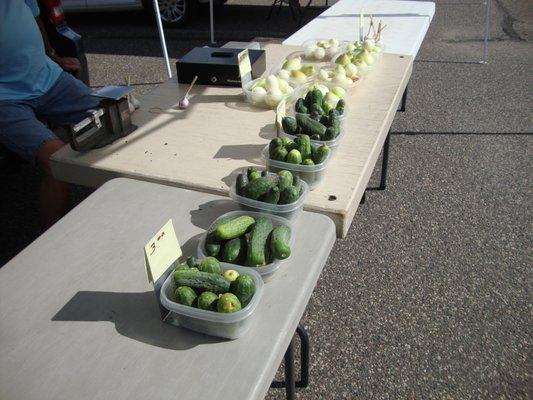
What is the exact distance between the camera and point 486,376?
194 centimetres

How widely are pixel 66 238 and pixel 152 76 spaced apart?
162 inches

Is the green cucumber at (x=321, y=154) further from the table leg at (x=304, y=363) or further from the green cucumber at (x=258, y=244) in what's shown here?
the table leg at (x=304, y=363)

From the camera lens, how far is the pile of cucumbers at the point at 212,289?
981 mm

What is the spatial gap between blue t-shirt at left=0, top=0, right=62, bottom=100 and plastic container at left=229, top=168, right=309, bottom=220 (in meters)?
1.56

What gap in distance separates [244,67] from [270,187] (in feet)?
3.19

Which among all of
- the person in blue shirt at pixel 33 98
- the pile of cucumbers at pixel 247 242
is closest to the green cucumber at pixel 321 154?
the pile of cucumbers at pixel 247 242

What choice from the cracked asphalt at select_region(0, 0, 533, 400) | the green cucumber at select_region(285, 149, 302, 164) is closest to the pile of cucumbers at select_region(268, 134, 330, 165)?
the green cucumber at select_region(285, 149, 302, 164)

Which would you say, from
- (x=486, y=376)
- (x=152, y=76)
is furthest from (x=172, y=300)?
(x=152, y=76)

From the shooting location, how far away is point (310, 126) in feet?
5.46

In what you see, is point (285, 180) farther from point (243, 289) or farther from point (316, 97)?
point (316, 97)

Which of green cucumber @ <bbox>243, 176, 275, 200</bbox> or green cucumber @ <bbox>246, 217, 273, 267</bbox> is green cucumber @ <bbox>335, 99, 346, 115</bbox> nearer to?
green cucumber @ <bbox>243, 176, 275, 200</bbox>

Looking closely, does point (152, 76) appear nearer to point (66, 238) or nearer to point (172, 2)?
point (172, 2)

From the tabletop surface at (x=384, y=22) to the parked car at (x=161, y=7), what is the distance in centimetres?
310

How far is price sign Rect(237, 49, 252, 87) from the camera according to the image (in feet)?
6.86
